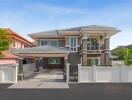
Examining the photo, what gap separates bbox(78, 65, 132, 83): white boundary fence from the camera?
2634cm

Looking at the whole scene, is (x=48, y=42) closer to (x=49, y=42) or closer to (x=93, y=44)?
(x=49, y=42)

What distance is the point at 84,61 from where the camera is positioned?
42.3 metres

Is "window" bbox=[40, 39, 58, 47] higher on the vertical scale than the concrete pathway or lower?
higher

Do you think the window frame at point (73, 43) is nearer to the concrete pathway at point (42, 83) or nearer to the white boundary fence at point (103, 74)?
the concrete pathway at point (42, 83)

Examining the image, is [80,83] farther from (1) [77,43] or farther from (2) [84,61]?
(1) [77,43]

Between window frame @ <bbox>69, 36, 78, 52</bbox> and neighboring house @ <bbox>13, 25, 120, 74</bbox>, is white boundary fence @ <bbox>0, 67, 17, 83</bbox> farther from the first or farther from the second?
window frame @ <bbox>69, 36, 78, 52</bbox>

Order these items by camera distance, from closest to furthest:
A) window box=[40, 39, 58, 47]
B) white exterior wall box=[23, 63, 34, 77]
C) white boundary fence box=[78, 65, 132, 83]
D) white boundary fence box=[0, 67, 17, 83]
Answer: white boundary fence box=[78, 65, 132, 83] → white boundary fence box=[0, 67, 17, 83] → white exterior wall box=[23, 63, 34, 77] → window box=[40, 39, 58, 47]

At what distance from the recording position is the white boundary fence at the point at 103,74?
26.3 metres

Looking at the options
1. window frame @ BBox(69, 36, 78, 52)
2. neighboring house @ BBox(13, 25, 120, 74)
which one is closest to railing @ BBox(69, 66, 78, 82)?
neighboring house @ BBox(13, 25, 120, 74)

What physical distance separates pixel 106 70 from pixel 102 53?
55.9 ft

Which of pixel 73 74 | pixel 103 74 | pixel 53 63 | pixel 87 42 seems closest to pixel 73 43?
pixel 87 42

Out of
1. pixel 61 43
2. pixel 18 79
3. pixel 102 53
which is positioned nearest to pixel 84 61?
pixel 102 53

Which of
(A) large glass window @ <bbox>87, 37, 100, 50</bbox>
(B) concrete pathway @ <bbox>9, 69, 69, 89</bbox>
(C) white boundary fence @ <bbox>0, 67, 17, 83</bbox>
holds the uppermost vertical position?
(A) large glass window @ <bbox>87, 37, 100, 50</bbox>

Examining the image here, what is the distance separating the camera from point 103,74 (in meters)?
26.5
